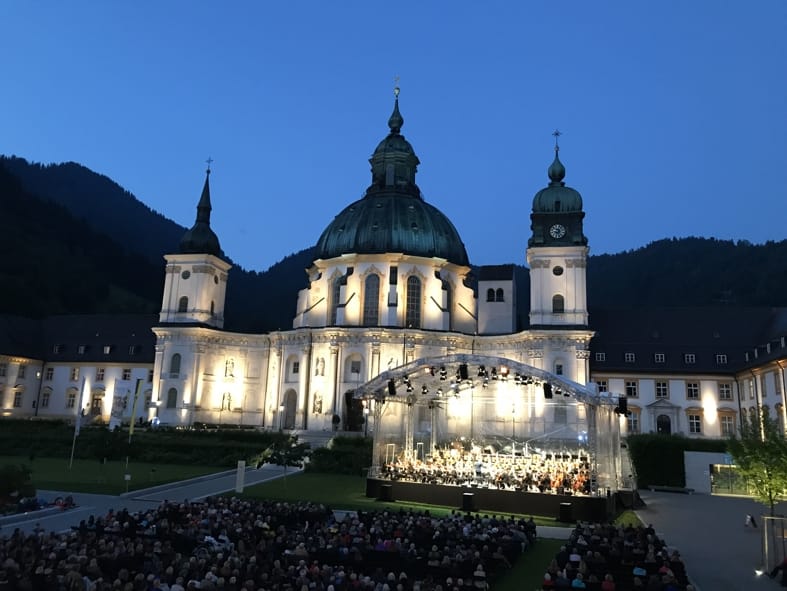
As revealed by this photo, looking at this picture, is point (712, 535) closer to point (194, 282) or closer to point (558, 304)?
point (558, 304)

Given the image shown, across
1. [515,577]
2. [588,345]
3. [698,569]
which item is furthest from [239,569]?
[588,345]

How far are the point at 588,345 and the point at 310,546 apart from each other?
40.6 m

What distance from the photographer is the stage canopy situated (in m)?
28.4

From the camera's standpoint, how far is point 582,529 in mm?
17875

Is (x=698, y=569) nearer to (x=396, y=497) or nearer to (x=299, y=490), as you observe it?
(x=396, y=497)

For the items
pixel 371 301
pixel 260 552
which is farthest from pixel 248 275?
pixel 260 552

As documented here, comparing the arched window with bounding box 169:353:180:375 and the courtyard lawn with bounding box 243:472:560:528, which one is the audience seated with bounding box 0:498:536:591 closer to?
the courtyard lawn with bounding box 243:472:560:528

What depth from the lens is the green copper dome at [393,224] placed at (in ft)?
193

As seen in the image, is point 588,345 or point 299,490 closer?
point 299,490

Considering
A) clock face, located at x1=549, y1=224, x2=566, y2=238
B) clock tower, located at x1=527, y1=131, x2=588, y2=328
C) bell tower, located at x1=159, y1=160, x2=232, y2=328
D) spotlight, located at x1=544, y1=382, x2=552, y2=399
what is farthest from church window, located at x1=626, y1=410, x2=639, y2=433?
bell tower, located at x1=159, y1=160, x2=232, y2=328

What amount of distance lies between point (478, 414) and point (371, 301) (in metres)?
24.7

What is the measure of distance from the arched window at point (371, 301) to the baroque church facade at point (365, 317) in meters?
0.09

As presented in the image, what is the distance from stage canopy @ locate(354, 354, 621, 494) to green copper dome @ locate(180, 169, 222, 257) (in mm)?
34247

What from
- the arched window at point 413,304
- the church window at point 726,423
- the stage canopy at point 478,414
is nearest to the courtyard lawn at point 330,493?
the stage canopy at point 478,414
